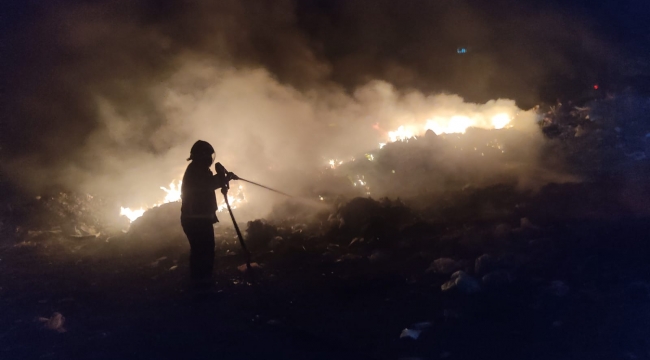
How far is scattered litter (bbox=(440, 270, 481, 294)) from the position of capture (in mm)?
4839

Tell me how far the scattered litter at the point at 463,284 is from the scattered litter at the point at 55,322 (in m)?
4.33

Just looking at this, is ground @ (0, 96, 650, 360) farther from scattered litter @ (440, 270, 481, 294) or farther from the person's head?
the person's head

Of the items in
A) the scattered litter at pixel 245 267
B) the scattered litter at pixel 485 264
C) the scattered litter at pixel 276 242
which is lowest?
the scattered litter at pixel 485 264

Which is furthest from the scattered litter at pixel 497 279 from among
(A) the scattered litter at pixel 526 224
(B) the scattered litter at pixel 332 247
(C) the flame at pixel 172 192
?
(C) the flame at pixel 172 192

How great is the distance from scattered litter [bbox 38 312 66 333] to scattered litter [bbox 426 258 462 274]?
4339 millimetres

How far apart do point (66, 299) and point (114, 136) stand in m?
6.22

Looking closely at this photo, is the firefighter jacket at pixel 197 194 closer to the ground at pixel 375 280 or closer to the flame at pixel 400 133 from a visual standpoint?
the ground at pixel 375 280

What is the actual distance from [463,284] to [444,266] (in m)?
0.63

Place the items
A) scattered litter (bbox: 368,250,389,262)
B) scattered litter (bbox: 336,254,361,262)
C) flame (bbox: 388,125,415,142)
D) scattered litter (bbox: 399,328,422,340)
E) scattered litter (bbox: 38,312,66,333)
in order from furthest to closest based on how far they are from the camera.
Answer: flame (bbox: 388,125,415,142)
scattered litter (bbox: 336,254,361,262)
scattered litter (bbox: 368,250,389,262)
scattered litter (bbox: 38,312,66,333)
scattered litter (bbox: 399,328,422,340)

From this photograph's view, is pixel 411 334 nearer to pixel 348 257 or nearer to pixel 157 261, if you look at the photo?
pixel 348 257

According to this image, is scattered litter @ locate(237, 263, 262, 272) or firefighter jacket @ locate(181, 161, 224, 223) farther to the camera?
scattered litter @ locate(237, 263, 262, 272)

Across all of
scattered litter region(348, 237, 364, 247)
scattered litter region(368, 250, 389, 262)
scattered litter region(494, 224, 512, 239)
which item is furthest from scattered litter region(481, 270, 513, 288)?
scattered litter region(348, 237, 364, 247)

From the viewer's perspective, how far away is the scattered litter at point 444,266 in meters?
5.43

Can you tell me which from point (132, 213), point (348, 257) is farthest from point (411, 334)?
point (132, 213)
